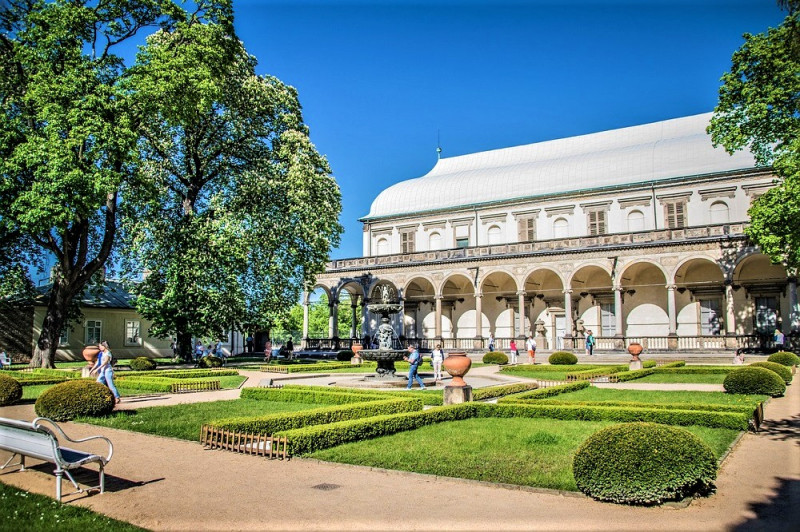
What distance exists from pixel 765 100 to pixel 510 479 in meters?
24.6

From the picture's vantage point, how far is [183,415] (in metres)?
15.2

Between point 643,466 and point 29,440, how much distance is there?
25.1ft

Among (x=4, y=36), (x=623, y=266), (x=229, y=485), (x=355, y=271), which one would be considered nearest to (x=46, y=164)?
(x=4, y=36)

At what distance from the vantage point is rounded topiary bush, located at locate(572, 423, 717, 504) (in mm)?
7320

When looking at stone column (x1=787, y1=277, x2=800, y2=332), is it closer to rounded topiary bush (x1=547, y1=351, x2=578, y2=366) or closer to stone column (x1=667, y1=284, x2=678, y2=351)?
stone column (x1=667, y1=284, x2=678, y2=351)

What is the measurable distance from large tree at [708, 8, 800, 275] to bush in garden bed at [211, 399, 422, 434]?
61.4 feet

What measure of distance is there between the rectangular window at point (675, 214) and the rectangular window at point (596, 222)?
408 cm

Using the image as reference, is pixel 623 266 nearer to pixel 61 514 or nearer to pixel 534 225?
pixel 534 225

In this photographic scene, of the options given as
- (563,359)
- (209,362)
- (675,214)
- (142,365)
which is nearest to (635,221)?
(675,214)

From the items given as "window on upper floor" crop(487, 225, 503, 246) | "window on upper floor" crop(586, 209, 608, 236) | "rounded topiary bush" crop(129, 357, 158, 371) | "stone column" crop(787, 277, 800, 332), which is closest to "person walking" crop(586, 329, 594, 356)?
"window on upper floor" crop(586, 209, 608, 236)

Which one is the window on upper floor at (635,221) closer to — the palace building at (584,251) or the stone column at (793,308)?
the palace building at (584,251)

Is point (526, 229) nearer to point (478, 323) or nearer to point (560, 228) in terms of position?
point (560, 228)

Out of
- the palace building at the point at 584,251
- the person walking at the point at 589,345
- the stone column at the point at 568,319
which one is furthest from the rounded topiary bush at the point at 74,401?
the palace building at the point at 584,251

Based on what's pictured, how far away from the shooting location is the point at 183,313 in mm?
30172
